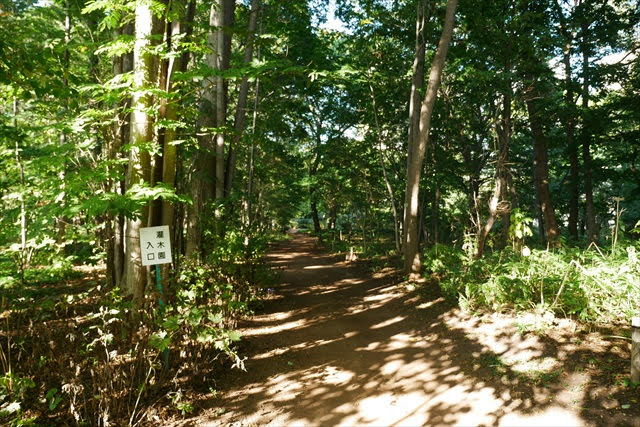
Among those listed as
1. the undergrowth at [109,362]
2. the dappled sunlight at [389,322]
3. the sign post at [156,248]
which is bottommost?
the dappled sunlight at [389,322]

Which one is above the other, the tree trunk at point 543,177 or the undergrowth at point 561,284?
the tree trunk at point 543,177

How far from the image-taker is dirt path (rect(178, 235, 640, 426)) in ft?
12.3

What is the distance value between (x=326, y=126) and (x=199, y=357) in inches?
772

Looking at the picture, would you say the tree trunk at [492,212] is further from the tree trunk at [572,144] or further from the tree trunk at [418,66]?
the tree trunk at [572,144]

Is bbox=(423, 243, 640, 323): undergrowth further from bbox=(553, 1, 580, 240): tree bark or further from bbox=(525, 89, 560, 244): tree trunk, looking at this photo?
bbox=(553, 1, 580, 240): tree bark

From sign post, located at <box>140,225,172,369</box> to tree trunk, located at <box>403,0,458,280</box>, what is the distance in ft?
23.9

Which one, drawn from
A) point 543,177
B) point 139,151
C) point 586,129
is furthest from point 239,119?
point 586,129

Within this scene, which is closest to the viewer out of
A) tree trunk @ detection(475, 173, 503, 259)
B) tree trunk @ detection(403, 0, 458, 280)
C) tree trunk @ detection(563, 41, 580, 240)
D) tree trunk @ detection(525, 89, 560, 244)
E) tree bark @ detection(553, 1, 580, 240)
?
tree trunk @ detection(475, 173, 503, 259)

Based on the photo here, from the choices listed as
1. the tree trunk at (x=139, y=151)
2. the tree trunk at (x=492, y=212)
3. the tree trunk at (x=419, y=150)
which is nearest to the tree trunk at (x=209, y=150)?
the tree trunk at (x=139, y=151)

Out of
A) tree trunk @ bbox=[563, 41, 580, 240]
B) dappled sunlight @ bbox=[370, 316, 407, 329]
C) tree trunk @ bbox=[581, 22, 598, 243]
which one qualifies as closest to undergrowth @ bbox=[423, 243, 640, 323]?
dappled sunlight @ bbox=[370, 316, 407, 329]

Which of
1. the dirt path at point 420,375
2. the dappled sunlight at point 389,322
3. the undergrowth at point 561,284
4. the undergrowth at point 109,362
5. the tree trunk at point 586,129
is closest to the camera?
the undergrowth at point 109,362

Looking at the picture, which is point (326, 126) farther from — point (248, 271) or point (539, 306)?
point (539, 306)

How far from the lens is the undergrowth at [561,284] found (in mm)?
4879

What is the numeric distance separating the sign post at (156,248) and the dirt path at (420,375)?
1423 millimetres
